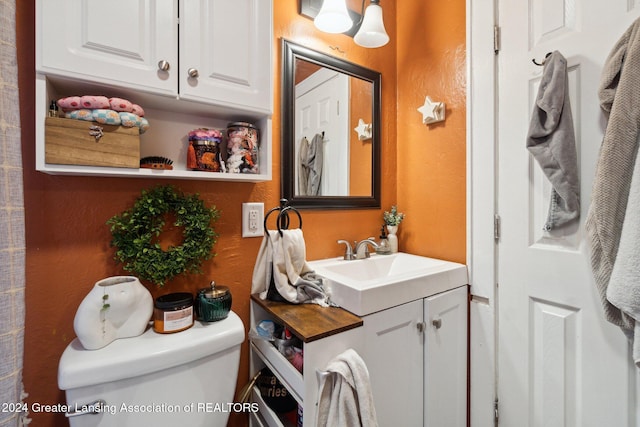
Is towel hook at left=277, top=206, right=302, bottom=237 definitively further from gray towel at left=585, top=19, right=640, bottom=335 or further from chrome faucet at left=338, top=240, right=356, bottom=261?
gray towel at left=585, top=19, right=640, bottom=335

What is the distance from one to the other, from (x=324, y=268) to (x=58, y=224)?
2.99ft

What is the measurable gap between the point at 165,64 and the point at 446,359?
4.78 ft

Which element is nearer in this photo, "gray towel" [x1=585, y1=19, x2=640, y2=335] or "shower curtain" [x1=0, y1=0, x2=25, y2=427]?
"shower curtain" [x1=0, y1=0, x2=25, y2=427]

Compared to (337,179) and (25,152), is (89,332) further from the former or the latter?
(337,179)

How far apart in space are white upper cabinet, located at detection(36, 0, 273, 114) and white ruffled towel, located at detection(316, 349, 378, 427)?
861mm

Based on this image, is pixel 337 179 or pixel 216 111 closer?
pixel 216 111

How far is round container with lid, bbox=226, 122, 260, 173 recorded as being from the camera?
0.98m

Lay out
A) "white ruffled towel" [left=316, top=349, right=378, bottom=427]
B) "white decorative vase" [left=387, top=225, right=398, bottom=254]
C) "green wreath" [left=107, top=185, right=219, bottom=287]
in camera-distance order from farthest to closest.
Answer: "white decorative vase" [left=387, top=225, right=398, bottom=254] < "green wreath" [left=107, top=185, right=219, bottom=287] < "white ruffled towel" [left=316, top=349, right=378, bottom=427]

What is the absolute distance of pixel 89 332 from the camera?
2.38 feet

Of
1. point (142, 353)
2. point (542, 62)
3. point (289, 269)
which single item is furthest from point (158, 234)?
point (542, 62)

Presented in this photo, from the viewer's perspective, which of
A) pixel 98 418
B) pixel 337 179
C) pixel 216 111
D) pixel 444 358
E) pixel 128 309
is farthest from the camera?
pixel 337 179

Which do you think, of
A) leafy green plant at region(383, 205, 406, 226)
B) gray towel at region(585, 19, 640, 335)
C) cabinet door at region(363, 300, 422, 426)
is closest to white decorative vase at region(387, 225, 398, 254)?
leafy green plant at region(383, 205, 406, 226)

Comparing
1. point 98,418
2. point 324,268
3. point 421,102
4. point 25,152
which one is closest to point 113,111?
point 25,152

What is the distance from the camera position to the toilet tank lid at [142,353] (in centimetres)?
67
